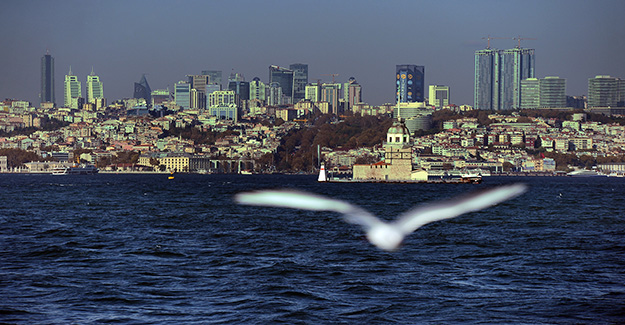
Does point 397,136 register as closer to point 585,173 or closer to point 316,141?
point 585,173

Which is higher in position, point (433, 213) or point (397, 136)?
point (397, 136)

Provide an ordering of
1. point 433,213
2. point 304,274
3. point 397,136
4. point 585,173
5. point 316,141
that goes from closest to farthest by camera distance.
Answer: point 304,274 < point 433,213 < point 397,136 < point 585,173 < point 316,141

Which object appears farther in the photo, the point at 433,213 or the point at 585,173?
the point at 585,173

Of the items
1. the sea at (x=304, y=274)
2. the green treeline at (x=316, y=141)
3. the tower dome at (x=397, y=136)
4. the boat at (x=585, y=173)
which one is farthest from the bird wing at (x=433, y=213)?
the green treeline at (x=316, y=141)

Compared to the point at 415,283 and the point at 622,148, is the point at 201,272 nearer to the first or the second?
the point at 415,283

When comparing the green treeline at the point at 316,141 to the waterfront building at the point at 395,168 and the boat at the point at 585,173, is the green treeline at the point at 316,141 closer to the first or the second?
the boat at the point at 585,173

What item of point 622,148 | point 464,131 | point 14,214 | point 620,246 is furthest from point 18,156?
point 620,246

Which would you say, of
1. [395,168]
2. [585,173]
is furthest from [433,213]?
[585,173]

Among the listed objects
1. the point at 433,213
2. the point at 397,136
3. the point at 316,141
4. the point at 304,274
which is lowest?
the point at 433,213
